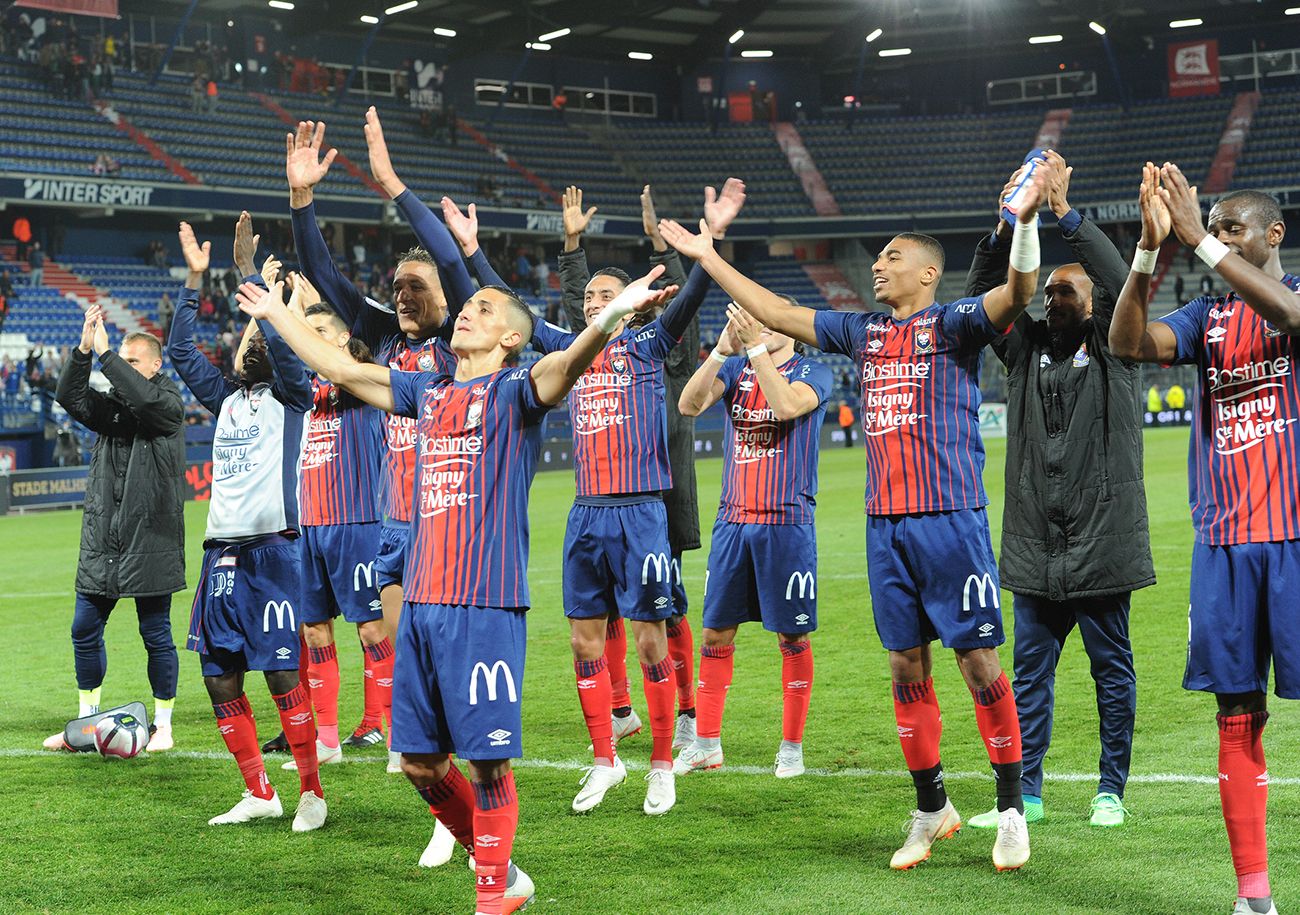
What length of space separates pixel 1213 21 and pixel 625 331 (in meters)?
50.1

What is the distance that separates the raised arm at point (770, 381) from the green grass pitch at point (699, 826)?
72.9 inches

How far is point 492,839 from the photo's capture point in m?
4.22

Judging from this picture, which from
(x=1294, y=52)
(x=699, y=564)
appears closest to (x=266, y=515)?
(x=699, y=564)

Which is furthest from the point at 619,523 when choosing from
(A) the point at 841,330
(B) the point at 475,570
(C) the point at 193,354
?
(C) the point at 193,354

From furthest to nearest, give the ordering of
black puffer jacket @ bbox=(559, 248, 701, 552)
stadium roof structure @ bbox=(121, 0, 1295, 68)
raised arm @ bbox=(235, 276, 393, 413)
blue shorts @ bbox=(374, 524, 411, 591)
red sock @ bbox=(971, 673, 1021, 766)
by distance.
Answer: stadium roof structure @ bbox=(121, 0, 1295, 68) → black puffer jacket @ bbox=(559, 248, 701, 552) → blue shorts @ bbox=(374, 524, 411, 591) → red sock @ bbox=(971, 673, 1021, 766) → raised arm @ bbox=(235, 276, 393, 413)

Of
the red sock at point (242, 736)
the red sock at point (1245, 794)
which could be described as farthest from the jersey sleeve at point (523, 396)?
the red sock at point (1245, 794)

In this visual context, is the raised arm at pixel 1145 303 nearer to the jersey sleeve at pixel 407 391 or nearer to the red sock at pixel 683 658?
the jersey sleeve at pixel 407 391

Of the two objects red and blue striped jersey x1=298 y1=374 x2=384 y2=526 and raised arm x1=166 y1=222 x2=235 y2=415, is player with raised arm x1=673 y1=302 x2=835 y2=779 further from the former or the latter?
raised arm x1=166 y1=222 x2=235 y2=415

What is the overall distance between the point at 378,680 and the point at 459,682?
10.3 ft

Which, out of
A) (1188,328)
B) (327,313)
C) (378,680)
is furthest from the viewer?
(378,680)

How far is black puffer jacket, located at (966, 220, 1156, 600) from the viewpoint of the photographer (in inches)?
209

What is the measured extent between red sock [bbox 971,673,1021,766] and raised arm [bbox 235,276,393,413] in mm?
2607

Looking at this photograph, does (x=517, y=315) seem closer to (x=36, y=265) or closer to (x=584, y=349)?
(x=584, y=349)

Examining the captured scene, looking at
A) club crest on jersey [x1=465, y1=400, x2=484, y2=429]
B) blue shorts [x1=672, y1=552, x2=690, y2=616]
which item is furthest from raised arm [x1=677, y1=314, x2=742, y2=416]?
club crest on jersey [x1=465, y1=400, x2=484, y2=429]
